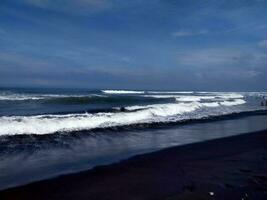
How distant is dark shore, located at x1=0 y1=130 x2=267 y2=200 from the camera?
554 centimetres

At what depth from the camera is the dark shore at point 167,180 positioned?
5539 millimetres

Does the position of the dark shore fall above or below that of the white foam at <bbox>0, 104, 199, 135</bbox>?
below

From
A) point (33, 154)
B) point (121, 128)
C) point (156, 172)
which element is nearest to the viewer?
point (156, 172)

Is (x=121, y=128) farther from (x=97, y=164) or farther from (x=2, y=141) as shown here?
A: (x=97, y=164)

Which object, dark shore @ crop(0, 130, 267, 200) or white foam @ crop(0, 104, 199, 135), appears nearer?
dark shore @ crop(0, 130, 267, 200)

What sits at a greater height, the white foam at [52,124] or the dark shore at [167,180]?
the white foam at [52,124]

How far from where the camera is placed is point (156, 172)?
23.4ft

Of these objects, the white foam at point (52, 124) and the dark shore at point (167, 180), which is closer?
the dark shore at point (167, 180)

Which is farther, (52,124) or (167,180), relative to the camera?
(52,124)

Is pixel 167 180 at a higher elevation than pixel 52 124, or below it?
below

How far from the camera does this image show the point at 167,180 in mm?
6426

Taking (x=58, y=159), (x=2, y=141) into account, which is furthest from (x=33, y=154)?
(x=2, y=141)

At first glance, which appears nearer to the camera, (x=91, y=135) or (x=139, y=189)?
(x=139, y=189)

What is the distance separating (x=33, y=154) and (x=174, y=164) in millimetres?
3753
